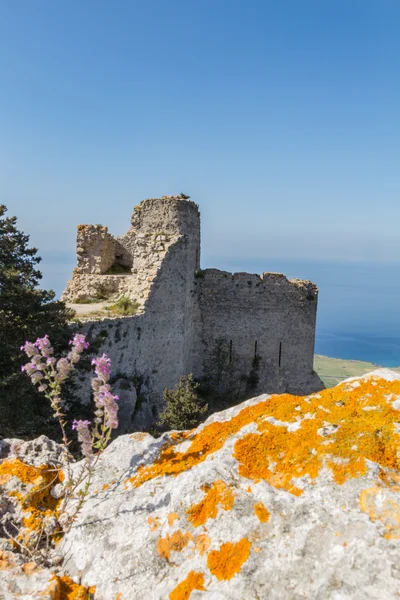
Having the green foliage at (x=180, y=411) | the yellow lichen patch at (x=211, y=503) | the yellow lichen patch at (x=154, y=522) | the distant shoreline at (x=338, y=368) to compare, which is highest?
the yellow lichen patch at (x=211, y=503)

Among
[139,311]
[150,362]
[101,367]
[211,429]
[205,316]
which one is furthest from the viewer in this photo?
[205,316]

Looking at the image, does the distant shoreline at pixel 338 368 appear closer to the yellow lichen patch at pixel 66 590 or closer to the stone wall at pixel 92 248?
the stone wall at pixel 92 248

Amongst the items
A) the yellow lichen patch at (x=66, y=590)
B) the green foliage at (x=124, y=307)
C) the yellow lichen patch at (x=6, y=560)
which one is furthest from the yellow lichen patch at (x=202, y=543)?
the green foliage at (x=124, y=307)

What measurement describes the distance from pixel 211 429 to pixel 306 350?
16.2 m

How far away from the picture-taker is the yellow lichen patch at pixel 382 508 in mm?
2785

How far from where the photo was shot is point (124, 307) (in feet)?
46.4

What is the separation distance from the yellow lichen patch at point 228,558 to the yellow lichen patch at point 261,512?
205mm

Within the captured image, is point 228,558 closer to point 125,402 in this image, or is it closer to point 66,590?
point 66,590

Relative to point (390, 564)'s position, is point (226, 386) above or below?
below

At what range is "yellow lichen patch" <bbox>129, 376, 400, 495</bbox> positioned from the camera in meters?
3.40

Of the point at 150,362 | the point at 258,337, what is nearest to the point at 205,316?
the point at 258,337

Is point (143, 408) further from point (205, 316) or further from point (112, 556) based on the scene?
point (112, 556)

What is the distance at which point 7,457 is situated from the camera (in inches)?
178

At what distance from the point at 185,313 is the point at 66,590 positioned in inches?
544
